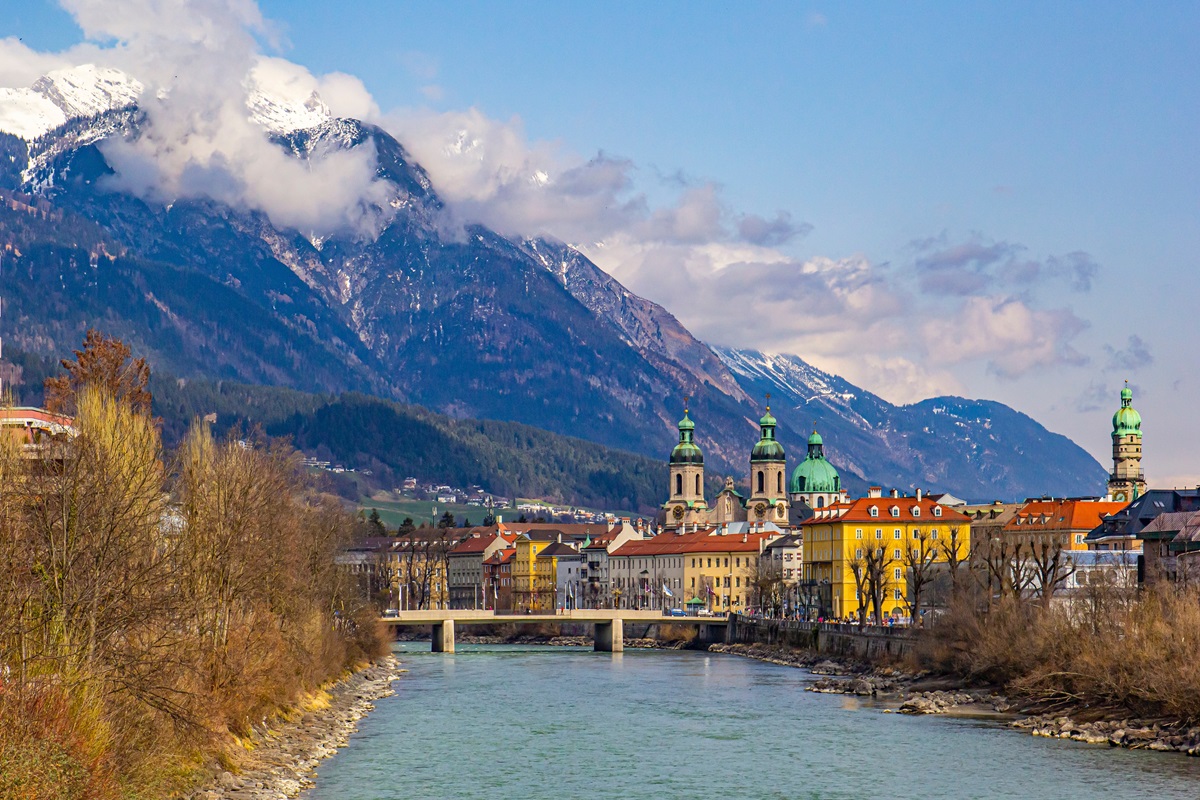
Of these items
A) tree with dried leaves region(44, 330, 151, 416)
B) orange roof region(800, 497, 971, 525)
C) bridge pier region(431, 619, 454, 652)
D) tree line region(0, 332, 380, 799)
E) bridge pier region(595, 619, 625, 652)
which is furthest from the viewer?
orange roof region(800, 497, 971, 525)

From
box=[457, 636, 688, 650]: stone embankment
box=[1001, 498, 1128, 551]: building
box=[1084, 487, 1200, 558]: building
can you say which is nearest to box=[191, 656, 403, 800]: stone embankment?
box=[1084, 487, 1200, 558]: building

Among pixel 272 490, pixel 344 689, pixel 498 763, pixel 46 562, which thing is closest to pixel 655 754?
pixel 498 763

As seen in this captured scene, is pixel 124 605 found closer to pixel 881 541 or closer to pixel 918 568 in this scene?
pixel 918 568

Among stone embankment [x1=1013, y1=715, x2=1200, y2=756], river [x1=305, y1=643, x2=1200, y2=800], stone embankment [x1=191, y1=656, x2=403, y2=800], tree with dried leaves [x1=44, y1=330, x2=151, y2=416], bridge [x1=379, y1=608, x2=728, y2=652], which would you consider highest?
tree with dried leaves [x1=44, y1=330, x2=151, y2=416]

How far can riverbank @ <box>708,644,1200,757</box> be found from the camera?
6894 cm

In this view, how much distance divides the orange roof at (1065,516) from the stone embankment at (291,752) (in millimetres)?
103229

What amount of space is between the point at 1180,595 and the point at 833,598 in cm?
8951

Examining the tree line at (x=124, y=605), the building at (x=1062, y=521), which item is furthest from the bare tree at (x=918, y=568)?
the tree line at (x=124, y=605)

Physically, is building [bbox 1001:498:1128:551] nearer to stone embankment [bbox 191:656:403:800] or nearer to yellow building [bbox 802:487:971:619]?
yellow building [bbox 802:487:971:619]

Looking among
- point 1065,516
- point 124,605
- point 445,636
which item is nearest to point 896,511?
point 1065,516

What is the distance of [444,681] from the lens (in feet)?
375

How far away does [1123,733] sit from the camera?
7025 centimetres

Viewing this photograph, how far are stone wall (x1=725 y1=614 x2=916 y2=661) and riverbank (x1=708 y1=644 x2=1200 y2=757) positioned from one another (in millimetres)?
1387

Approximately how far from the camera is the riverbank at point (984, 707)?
68.9 m
